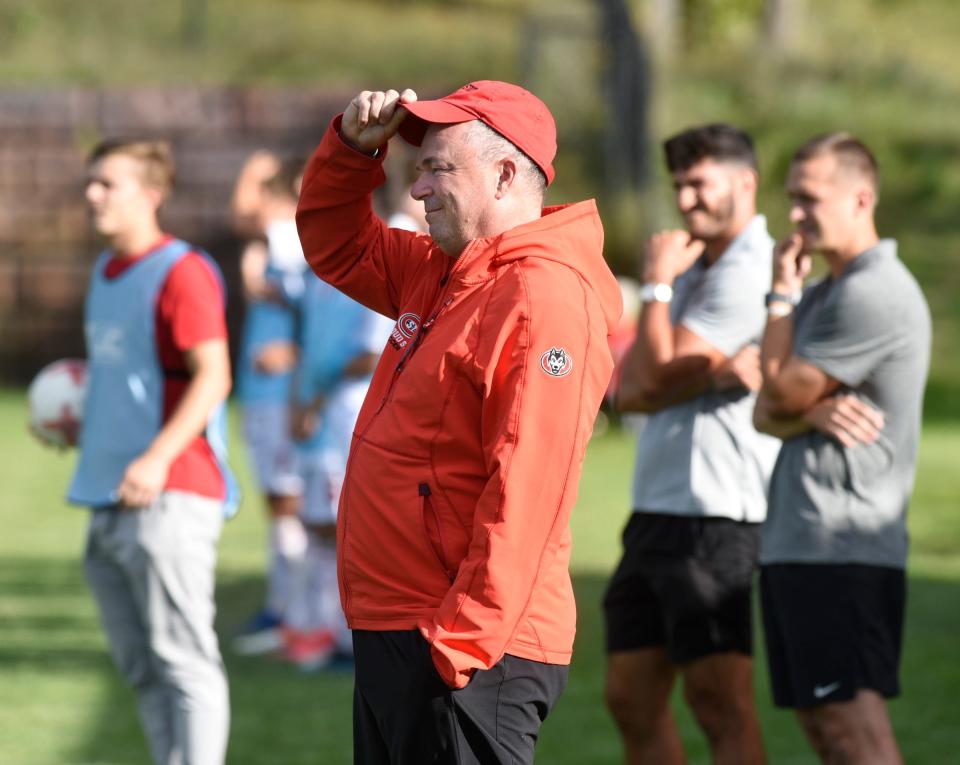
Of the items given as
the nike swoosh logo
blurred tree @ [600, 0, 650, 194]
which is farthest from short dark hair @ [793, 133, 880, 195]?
blurred tree @ [600, 0, 650, 194]

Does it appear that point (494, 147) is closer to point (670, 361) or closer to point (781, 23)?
point (670, 361)

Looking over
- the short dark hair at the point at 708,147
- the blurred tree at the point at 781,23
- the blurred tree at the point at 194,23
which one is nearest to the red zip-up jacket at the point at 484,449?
the short dark hair at the point at 708,147

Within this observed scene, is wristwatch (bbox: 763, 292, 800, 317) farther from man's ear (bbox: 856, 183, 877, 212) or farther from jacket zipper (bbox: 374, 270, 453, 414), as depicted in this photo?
jacket zipper (bbox: 374, 270, 453, 414)

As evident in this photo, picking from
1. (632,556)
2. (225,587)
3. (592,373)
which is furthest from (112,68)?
(592,373)

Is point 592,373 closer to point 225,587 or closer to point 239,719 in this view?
point 239,719

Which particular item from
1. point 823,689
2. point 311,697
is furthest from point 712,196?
point 311,697

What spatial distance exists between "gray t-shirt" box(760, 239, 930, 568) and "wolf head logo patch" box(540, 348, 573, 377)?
1.41m

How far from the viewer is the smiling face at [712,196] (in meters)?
4.72

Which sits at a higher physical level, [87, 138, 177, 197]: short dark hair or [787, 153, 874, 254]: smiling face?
[87, 138, 177, 197]: short dark hair

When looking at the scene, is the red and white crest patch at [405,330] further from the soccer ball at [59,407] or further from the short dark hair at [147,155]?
the soccer ball at [59,407]

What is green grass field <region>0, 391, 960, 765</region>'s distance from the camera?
5.89 metres

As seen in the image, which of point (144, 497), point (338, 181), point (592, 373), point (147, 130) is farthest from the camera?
point (147, 130)

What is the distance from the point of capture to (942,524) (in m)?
10.6

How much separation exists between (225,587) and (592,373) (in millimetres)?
6121
